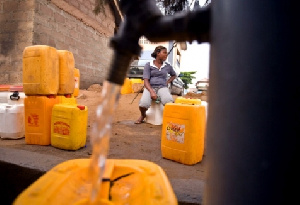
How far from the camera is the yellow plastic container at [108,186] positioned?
2.56 feet

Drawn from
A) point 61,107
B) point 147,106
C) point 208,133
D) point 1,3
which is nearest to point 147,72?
point 147,106

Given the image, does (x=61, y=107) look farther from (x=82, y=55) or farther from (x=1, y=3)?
(x=82, y=55)

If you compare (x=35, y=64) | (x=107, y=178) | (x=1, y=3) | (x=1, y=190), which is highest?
(x=1, y=3)

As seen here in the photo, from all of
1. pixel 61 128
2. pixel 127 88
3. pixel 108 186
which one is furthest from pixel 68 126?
pixel 127 88

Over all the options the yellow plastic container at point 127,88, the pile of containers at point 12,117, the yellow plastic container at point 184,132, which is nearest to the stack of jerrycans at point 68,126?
the pile of containers at point 12,117

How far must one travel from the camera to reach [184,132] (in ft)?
6.95

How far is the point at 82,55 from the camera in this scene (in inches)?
290

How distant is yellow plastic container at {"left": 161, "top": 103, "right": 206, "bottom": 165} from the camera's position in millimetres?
2100

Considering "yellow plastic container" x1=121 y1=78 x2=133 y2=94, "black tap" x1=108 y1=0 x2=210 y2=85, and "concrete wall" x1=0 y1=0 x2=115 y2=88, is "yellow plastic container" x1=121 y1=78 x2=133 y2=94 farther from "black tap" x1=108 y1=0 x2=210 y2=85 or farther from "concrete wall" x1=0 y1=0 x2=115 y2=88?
"black tap" x1=108 y1=0 x2=210 y2=85

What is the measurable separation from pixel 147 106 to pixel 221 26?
3627 mm

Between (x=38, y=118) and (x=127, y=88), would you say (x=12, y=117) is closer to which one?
(x=38, y=118)

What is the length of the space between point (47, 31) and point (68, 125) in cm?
411

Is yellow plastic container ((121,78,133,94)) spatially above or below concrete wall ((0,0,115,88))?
Answer: below

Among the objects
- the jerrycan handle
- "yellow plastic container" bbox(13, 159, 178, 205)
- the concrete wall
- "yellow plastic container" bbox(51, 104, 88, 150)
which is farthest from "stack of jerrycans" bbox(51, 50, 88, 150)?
the concrete wall
